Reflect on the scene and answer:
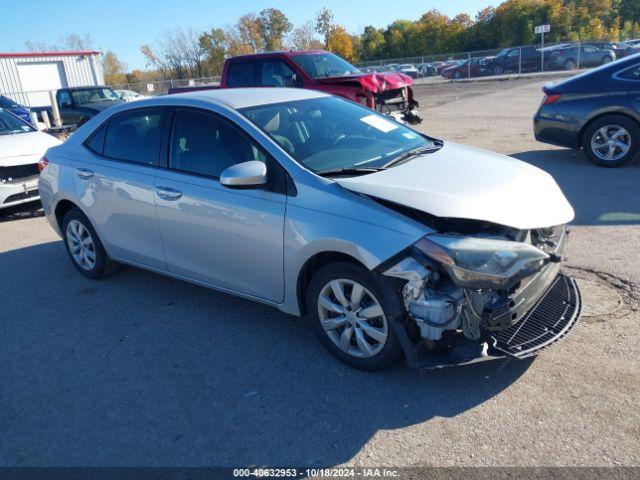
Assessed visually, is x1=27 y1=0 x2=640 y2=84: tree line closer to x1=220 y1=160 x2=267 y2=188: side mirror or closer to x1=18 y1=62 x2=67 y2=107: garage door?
x1=18 y1=62 x2=67 y2=107: garage door

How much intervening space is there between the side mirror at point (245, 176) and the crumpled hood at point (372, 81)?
733 cm

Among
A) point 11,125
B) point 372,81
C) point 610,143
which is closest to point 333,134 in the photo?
point 610,143

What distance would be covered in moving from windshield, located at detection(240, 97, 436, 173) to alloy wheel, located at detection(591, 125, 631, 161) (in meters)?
4.85

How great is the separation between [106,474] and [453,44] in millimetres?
62494

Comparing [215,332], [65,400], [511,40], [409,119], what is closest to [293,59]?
[409,119]

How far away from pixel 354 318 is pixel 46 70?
38.4 metres

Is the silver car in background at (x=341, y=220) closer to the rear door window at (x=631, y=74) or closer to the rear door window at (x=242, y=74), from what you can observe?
the rear door window at (x=631, y=74)

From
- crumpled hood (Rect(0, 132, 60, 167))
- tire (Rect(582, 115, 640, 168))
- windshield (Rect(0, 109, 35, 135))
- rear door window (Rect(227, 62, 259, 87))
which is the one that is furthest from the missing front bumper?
rear door window (Rect(227, 62, 259, 87))

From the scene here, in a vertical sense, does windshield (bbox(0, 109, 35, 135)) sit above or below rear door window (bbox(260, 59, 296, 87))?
below

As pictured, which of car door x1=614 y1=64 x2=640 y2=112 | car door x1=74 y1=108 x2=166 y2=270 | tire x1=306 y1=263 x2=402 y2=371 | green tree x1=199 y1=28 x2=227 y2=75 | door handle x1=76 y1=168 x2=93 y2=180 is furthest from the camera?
green tree x1=199 y1=28 x2=227 y2=75

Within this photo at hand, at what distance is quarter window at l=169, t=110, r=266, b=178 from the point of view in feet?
13.0

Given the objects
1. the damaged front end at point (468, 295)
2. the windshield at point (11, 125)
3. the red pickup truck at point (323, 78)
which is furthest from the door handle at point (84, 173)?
the red pickup truck at point (323, 78)

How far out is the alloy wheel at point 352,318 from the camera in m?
3.34

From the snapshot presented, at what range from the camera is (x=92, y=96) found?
1873cm
